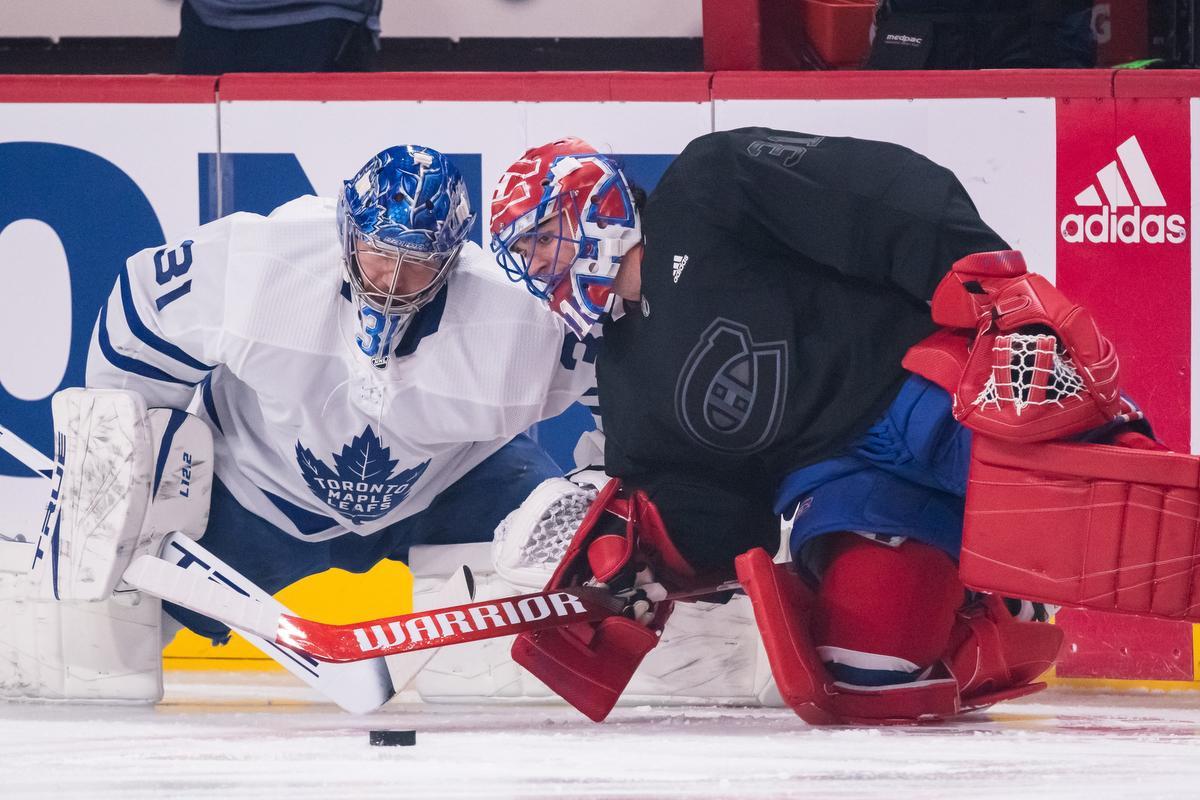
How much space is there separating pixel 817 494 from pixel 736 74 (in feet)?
3.64

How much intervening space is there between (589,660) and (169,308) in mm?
962

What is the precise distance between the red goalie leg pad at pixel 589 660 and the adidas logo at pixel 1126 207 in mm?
1361

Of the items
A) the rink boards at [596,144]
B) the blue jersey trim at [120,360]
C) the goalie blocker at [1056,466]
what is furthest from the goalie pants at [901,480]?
the blue jersey trim at [120,360]

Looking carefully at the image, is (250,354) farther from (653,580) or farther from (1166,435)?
(1166,435)

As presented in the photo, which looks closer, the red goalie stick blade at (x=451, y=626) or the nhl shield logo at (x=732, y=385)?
the nhl shield logo at (x=732, y=385)

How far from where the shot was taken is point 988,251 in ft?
6.25

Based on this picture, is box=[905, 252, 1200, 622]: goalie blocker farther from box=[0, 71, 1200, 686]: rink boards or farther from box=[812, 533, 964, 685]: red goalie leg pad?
box=[0, 71, 1200, 686]: rink boards

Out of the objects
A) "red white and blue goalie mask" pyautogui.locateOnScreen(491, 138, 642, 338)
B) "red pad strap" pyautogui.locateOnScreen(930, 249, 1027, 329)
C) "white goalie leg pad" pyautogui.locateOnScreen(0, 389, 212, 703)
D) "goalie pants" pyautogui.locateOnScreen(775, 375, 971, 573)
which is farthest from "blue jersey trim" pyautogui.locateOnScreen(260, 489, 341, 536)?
"red pad strap" pyautogui.locateOnScreen(930, 249, 1027, 329)

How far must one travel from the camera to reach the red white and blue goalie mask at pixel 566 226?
2.07 m

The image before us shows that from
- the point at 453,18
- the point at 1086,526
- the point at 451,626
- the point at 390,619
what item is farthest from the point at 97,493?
the point at 453,18

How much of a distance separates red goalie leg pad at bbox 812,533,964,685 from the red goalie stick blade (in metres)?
0.38

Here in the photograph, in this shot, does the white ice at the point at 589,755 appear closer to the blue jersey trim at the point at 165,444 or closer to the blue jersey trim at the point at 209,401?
the blue jersey trim at the point at 165,444

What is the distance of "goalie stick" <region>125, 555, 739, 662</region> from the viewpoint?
87.1 inches

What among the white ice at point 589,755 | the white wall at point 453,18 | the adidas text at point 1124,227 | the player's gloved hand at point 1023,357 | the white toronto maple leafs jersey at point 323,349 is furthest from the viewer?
the white wall at point 453,18
